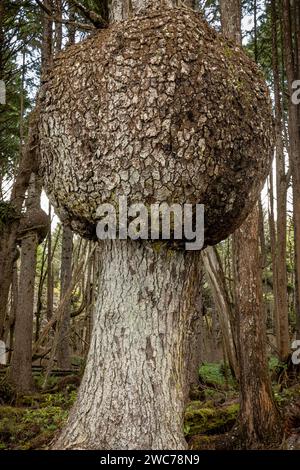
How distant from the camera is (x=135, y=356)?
9.85ft

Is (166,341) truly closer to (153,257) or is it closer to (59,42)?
(153,257)

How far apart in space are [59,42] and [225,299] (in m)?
7.73

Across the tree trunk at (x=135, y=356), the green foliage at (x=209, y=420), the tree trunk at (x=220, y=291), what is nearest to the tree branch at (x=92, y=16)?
the tree trunk at (x=135, y=356)

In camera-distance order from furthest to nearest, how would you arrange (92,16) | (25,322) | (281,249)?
(281,249)
(25,322)
(92,16)

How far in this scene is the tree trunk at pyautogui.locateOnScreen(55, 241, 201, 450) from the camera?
2.93m

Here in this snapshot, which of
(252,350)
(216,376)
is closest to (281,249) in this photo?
(216,376)

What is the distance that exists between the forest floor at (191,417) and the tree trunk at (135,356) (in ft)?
5.30

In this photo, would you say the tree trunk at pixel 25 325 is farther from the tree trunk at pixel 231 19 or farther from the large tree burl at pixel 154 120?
the large tree burl at pixel 154 120

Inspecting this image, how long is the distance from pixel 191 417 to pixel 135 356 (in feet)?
12.9

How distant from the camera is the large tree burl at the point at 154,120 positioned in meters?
2.83

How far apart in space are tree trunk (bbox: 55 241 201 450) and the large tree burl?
1.20 ft

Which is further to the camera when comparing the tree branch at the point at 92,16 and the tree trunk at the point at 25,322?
the tree trunk at the point at 25,322

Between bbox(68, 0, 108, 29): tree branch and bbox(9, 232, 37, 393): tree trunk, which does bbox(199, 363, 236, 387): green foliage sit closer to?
bbox(9, 232, 37, 393): tree trunk

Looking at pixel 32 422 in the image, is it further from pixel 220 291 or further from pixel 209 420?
pixel 220 291
